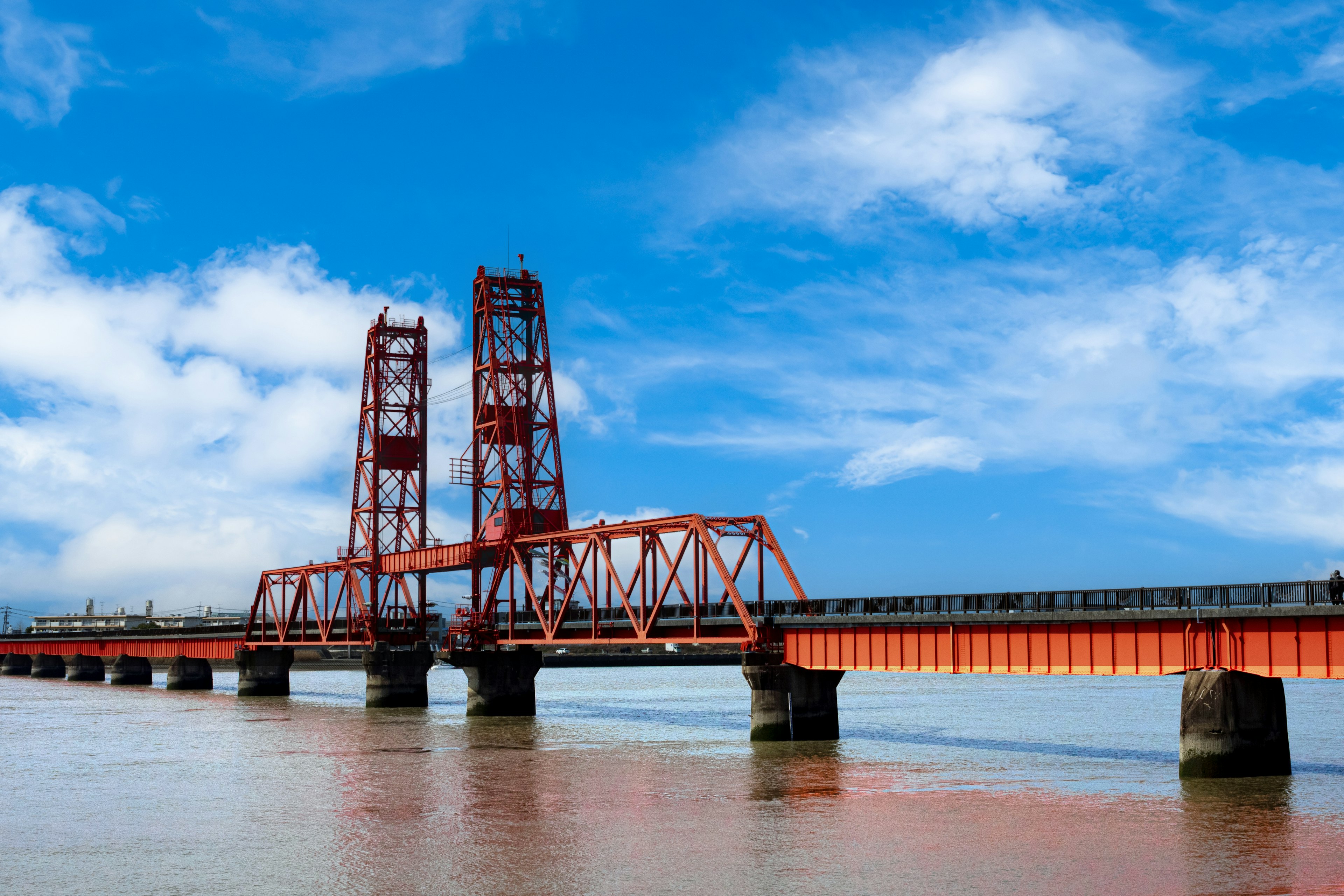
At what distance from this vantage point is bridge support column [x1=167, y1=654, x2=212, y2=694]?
405 feet

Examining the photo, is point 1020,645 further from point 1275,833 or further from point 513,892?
point 513,892

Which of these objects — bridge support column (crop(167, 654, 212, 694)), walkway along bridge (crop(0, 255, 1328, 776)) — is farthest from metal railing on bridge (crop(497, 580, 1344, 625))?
bridge support column (crop(167, 654, 212, 694))

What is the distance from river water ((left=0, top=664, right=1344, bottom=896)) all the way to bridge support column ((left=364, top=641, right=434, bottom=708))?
1786 cm

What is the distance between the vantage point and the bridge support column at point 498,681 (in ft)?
256

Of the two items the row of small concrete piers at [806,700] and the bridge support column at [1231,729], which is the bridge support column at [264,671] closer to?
the row of small concrete piers at [806,700]

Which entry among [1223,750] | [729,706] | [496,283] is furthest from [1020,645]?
[496,283]

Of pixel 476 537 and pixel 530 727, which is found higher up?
pixel 476 537

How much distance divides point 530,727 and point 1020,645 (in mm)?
32304

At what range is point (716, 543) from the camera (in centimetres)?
5969

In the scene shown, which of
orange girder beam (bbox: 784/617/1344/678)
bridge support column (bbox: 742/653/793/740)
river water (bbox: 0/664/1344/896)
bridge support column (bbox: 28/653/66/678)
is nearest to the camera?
river water (bbox: 0/664/1344/896)

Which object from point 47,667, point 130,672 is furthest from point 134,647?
point 47,667

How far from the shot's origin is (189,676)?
12412 cm

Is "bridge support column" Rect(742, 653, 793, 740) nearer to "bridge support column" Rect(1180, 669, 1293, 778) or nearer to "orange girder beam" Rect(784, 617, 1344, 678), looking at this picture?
"orange girder beam" Rect(784, 617, 1344, 678)

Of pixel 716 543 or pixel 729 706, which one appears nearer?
pixel 716 543
